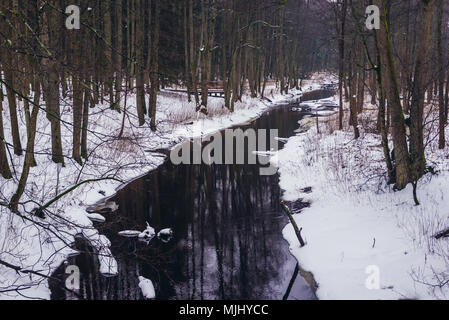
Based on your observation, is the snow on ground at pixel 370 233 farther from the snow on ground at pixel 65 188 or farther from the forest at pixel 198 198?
the snow on ground at pixel 65 188

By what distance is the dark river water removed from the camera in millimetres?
7168

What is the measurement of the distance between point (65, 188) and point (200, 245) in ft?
13.8

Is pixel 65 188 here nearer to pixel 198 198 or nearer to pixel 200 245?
pixel 198 198

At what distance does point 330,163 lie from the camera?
44.7 feet

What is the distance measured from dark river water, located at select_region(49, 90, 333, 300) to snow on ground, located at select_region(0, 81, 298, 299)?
40 cm

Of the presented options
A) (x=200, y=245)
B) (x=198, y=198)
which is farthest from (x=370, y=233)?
(x=198, y=198)

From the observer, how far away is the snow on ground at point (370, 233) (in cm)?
634

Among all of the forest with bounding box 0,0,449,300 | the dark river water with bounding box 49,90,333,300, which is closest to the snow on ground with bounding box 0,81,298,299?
the forest with bounding box 0,0,449,300

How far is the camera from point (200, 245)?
9.09 metres

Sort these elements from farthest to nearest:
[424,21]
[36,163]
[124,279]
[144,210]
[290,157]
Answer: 1. [290,157]
2. [36,163]
3. [144,210]
4. [424,21]
5. [124,279]

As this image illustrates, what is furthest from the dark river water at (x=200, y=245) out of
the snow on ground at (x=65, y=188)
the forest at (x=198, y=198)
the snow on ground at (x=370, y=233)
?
the snow on ground at (x=370, y=233)
